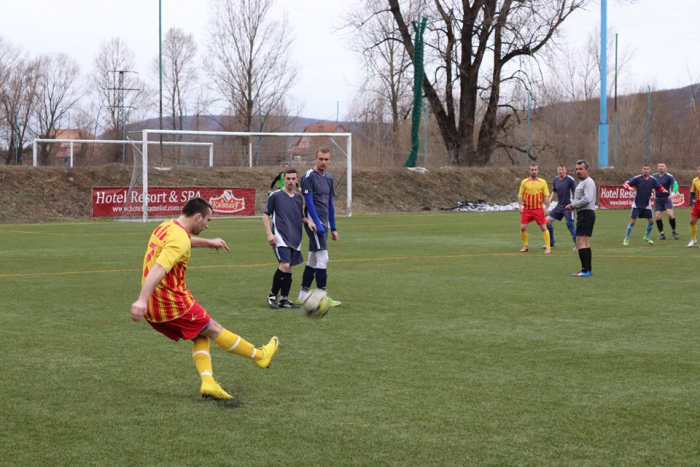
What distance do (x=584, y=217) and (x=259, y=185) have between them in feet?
90.4

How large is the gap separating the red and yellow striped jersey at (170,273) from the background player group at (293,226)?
456 cm

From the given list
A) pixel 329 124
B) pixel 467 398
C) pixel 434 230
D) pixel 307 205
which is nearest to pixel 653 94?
pixel 329 124

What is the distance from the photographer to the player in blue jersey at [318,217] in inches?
438

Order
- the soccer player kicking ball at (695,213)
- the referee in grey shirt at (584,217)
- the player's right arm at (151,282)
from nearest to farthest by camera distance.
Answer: the player's right arm at (151,282) → the referee in grey shirt at (584,217) → the soccer player kicking ball at (695,213)

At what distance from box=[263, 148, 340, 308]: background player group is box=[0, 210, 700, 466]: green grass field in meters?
0.50

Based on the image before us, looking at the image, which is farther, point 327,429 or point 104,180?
point 104,180

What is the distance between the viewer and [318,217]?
11.3m

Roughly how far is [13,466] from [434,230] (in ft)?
74.7

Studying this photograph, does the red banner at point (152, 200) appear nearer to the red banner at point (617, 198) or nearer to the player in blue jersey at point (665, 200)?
the player in blue jersey at point (665, 200)

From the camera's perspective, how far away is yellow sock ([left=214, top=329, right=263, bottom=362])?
20.9 ft

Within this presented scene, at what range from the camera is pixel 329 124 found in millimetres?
57938

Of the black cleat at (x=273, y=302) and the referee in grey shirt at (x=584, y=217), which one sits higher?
the referee in grey shirt at (x=584, y=217)

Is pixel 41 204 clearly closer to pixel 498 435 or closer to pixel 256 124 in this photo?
pixel 256 124

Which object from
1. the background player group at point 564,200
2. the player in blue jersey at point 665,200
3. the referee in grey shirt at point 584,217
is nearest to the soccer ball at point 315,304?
the referee in grey shirt at point 584,217
